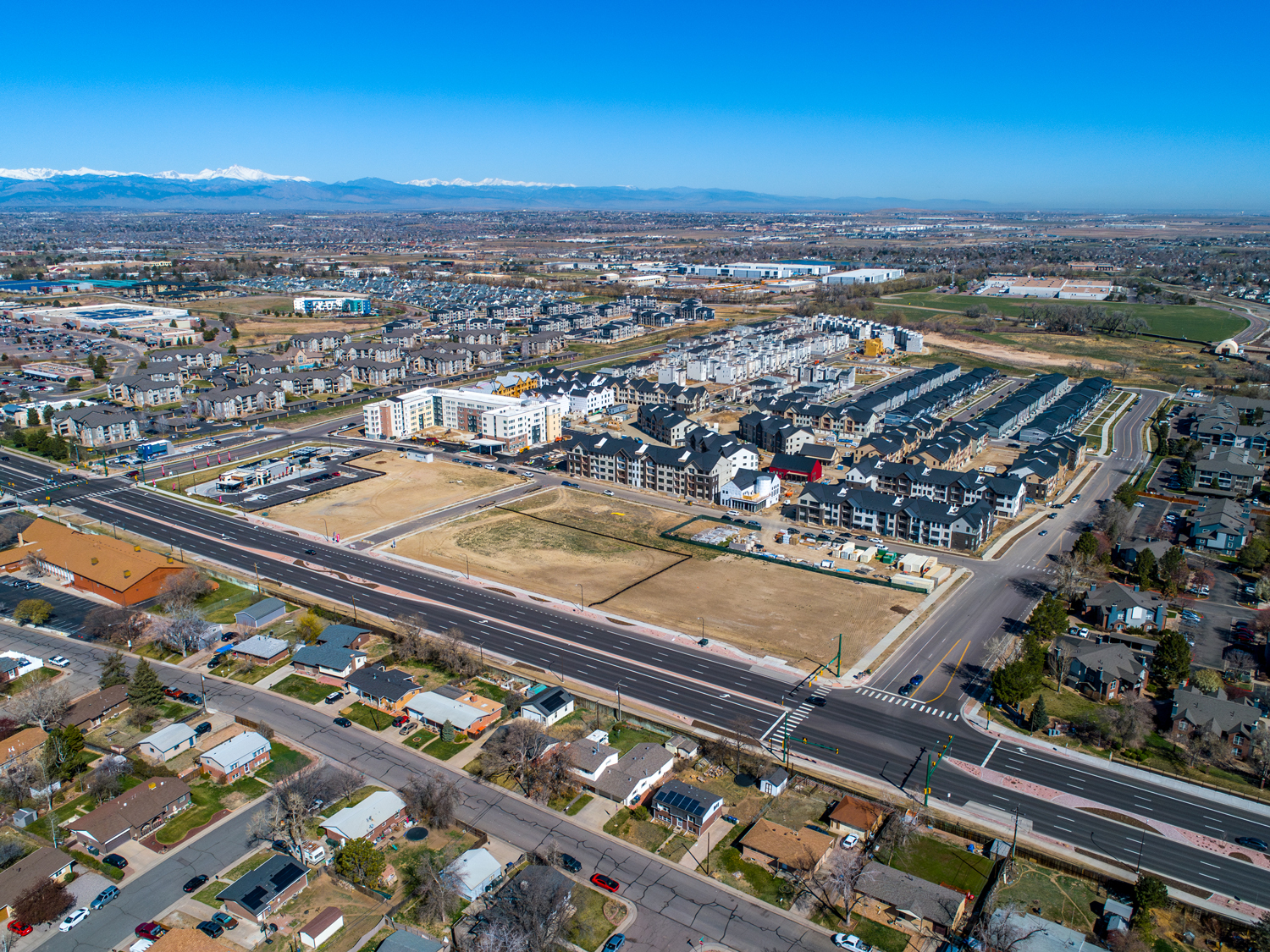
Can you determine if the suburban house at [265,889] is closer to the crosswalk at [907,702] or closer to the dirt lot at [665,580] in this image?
the dirt lot at [665,580]

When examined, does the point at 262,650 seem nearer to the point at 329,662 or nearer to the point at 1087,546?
the point at 329,662

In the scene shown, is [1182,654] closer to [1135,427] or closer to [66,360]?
[1135,427]

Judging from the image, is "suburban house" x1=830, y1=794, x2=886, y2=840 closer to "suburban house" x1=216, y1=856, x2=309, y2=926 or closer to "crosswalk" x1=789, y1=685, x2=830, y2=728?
"crosswalk" x1=789, y1=685, x2=830, y2=728

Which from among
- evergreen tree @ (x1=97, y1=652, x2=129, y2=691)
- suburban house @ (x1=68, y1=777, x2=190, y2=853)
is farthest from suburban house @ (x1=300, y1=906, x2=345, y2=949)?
evergreen tree @ (x1=97, y1=652, x2=129, y2=691)

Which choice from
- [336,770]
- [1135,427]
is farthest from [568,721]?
[1135,427]

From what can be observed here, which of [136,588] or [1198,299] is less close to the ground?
[1198,299]

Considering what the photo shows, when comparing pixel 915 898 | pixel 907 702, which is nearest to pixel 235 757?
pixel 915 898
